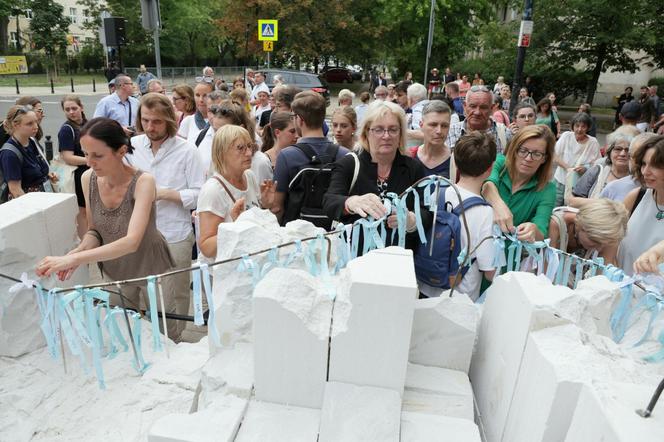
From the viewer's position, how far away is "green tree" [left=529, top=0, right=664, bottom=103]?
16891mm

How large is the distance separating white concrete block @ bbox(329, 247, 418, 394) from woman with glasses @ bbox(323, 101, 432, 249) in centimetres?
119

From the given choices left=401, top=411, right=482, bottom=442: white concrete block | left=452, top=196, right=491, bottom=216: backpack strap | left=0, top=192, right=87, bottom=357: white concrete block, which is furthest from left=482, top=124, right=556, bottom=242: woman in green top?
left=0, top=192, right=87, bottom=357: white concrete block

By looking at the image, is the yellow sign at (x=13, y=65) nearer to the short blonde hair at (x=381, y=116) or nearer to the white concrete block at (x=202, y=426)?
the short blonde hair at (x=381, y=116)

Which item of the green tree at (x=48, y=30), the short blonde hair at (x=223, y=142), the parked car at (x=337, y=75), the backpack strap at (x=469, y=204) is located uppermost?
the green tree at (x=48, y=30)

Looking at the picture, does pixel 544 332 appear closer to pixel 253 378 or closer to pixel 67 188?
pixel 253 378

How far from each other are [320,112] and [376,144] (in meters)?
0.94

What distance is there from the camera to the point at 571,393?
1323 millimetres

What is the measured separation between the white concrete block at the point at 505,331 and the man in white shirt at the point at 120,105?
20.6 feet

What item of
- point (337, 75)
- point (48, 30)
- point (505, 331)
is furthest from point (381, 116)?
point (48, 30)

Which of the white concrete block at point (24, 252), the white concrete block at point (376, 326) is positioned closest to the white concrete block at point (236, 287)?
the white concrete block at point (376, 326)

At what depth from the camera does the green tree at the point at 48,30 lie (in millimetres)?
38406

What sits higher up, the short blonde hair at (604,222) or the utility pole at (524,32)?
the utility pole at (524,32)

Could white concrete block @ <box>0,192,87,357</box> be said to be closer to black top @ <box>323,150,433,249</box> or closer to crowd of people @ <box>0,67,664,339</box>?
crowd of people @ <box>0,67,664,339</box>

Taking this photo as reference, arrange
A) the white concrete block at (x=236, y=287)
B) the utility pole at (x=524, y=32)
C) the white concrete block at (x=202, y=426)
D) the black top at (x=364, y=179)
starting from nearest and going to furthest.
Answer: the white concrete block at (x=202, y=426) < the white concrete block at (x=236, y=287) < the black top at (x=364, y=179) < the utility pole at (x=524, y=32)
